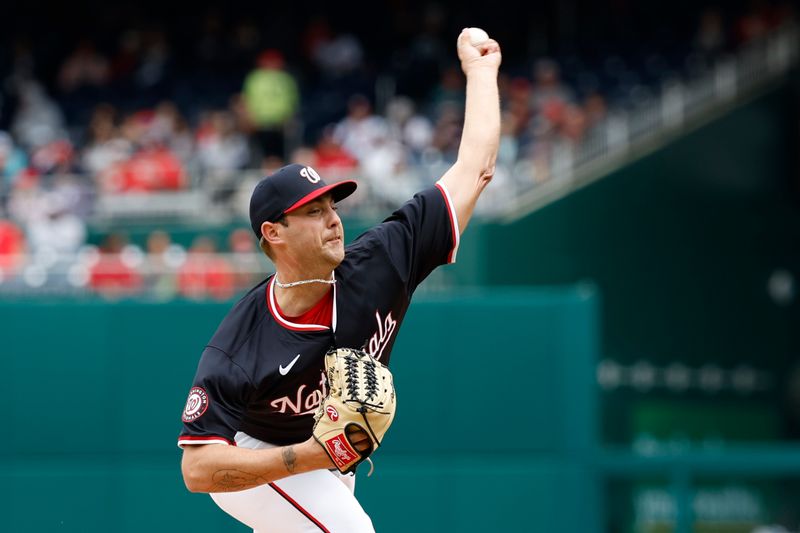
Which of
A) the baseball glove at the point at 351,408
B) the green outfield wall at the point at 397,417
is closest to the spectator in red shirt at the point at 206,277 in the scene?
the green outfield wall at the point at 397,417

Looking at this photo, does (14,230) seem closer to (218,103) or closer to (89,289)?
(89,289)

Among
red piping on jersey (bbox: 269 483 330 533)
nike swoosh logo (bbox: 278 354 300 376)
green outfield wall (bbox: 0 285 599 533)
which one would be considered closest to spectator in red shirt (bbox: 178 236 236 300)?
green outfield wall (bbox: 0 285 599 533)

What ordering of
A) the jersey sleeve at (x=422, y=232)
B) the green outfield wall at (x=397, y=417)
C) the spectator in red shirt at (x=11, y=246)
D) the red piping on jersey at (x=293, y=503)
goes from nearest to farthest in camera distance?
the red piping on jersey at (x=293, y=503)
the jersey sleeve at (x=422, y=232)
the green outfield wall at (x=397, y=417)
the spectator in red shirt at (x=11, y=246)

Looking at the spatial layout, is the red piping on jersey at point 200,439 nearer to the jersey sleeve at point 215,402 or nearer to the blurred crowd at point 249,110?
the jersey sleeve at point 215,402

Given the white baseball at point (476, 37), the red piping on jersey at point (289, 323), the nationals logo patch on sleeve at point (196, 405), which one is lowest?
the nationals logo patch on sleeve at point (196, 405)

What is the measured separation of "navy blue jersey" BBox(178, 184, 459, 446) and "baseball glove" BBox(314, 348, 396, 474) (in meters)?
0.43

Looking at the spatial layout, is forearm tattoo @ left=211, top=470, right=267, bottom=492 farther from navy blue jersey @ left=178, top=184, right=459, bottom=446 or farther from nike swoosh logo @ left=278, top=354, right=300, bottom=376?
nike swoosh logo @ left=278, top=354, right=300, bottom=376

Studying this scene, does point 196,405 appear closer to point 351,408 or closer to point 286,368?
point 286,368

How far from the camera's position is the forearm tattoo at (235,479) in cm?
425

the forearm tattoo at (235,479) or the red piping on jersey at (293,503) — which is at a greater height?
the forearm tattoo at (235,479)

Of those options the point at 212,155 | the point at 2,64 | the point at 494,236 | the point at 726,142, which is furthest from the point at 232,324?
the point at 2,64

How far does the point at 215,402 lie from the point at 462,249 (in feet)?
24.9

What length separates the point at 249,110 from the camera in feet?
48.9

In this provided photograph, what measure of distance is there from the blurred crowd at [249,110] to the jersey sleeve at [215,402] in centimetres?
564
